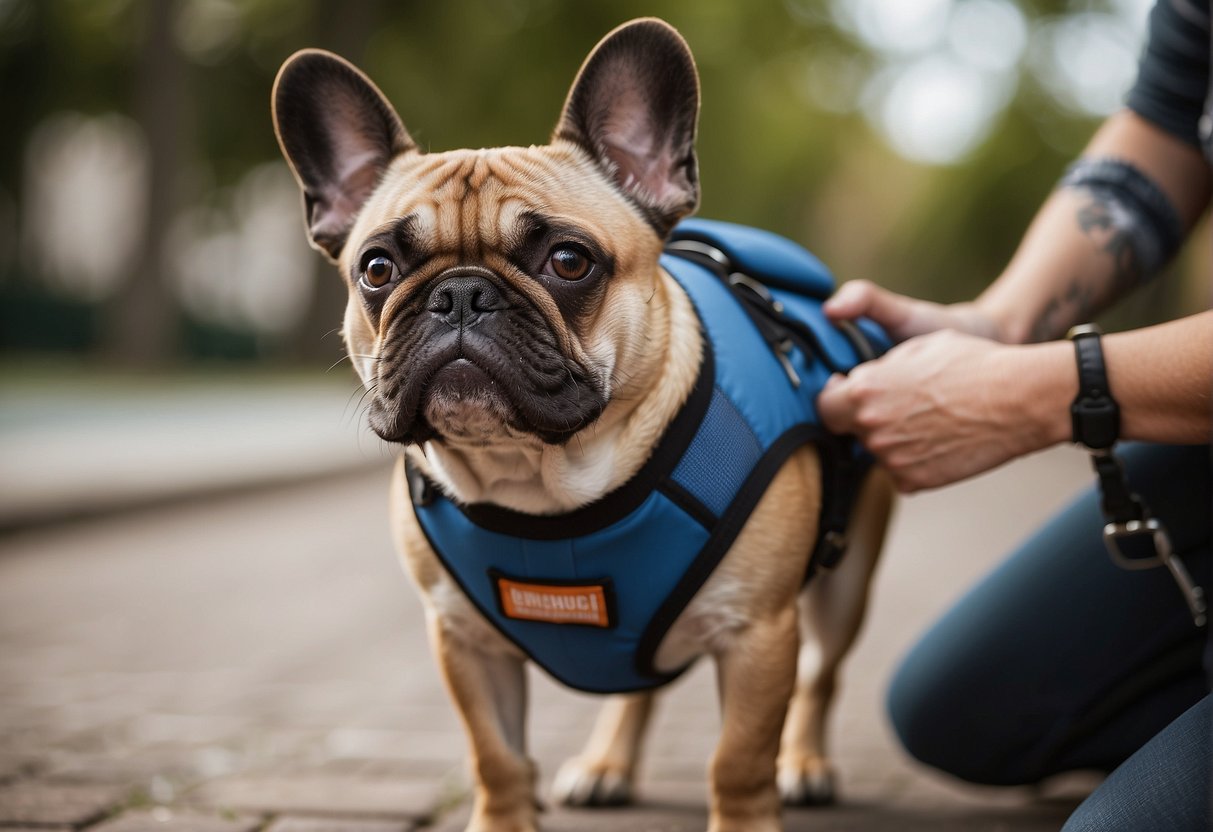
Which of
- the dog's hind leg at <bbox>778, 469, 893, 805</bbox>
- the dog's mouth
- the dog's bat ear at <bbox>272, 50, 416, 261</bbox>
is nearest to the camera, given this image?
the dog's mouth

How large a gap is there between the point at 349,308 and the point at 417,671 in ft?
6.86

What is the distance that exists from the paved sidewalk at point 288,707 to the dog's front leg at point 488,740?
26cm

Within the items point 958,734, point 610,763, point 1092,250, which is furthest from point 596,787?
point 1092,250

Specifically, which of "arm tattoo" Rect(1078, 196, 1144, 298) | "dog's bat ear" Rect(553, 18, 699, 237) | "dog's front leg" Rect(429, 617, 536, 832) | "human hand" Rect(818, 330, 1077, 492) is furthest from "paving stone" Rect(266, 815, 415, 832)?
"arm tattoo" Rect(1078, 196, 1144, 298)

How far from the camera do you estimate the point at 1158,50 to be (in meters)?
3.06

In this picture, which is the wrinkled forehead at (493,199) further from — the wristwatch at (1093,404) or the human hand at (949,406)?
the wristwatch at (1093,404)

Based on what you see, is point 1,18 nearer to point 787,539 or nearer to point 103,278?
point 103,278

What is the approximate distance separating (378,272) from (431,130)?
19614 mm

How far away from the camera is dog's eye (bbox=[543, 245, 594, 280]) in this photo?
2.31 metres

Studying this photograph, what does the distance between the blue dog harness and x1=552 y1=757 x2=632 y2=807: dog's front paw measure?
15.4 inches

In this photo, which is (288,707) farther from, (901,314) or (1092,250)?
(1092,250)

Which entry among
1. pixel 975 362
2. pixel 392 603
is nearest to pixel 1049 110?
pixel 392 603

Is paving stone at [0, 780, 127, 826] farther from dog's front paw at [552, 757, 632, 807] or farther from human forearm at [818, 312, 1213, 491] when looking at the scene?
human forearm at [818, 312, 1213, 491]

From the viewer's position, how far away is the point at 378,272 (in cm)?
238
